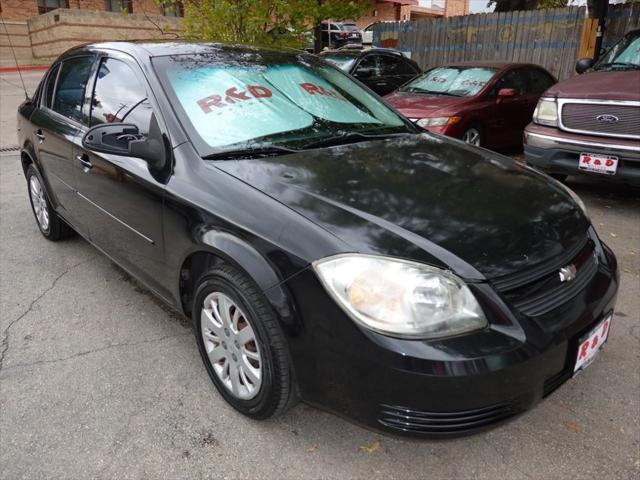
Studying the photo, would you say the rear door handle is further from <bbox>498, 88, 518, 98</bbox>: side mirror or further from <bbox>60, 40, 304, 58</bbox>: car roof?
<bbox>498, 88, 518, 98</bbox>: side mirror

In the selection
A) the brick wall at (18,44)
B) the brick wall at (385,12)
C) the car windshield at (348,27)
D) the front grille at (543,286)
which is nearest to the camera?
the front grille at (543,286)

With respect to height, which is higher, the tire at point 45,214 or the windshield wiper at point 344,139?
the windshield wiper at point 344,139

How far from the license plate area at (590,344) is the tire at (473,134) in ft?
15.9

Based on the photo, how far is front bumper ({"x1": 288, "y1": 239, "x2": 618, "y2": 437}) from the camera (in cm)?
171

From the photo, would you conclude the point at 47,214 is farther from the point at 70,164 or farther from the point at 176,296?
the point at 176,296

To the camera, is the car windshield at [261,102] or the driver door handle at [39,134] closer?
the car windshield at [261,102]

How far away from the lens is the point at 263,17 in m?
7.97

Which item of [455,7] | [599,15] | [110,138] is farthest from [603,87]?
[455,7]

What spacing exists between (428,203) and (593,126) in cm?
344

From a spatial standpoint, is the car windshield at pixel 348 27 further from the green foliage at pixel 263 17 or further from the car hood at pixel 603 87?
the car hood at pixel 603 87

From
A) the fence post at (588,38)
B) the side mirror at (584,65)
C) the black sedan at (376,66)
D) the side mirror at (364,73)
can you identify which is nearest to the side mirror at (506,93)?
the side mirror at (584,65)

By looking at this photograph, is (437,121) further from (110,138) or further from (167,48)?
(110,138)

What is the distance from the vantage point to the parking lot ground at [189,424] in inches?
82.5

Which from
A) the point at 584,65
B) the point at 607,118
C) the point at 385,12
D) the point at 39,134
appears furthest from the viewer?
the point at 385,12
